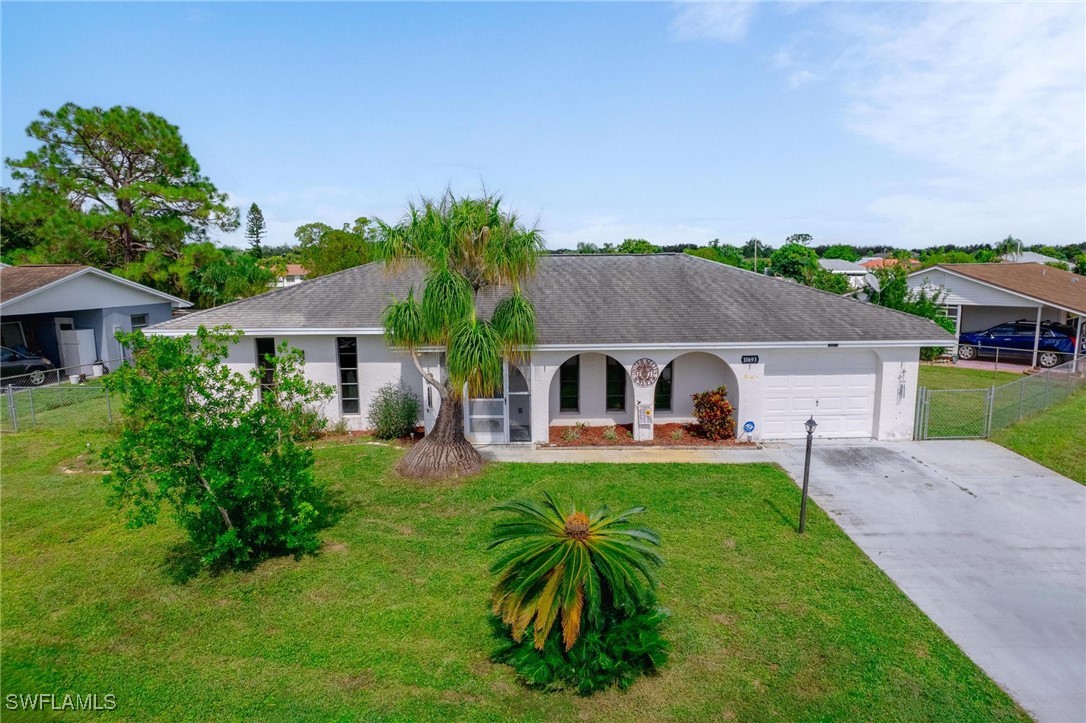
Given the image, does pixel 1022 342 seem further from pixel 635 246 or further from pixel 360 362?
pixel 635 246

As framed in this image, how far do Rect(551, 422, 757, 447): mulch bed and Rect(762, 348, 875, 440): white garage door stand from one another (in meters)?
1.25

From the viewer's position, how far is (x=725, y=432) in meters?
15.0

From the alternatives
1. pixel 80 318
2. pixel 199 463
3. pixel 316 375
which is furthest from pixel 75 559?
pixel 80 318

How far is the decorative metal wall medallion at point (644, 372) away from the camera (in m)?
14.5

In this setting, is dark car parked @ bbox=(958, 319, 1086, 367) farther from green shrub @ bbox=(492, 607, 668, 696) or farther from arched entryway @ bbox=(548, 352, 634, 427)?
green shrub @ bbox=(492, 607, 668, 696)

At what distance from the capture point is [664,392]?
16125mm

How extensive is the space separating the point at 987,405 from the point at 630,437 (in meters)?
8.67

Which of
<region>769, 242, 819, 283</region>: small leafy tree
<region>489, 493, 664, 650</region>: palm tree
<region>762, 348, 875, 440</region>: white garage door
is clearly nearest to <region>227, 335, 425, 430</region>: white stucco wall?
<region>762, 348, 875, 440</region>: white garage door

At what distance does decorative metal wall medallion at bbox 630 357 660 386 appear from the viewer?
1445cm

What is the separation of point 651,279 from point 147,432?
13.5 m

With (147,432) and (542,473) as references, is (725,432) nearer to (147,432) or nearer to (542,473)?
(542,473)

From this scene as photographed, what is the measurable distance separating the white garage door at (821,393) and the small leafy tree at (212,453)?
35.7ft

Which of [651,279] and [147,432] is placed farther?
[651,279]

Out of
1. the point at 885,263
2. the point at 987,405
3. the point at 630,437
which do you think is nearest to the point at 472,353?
the point at 630,437
